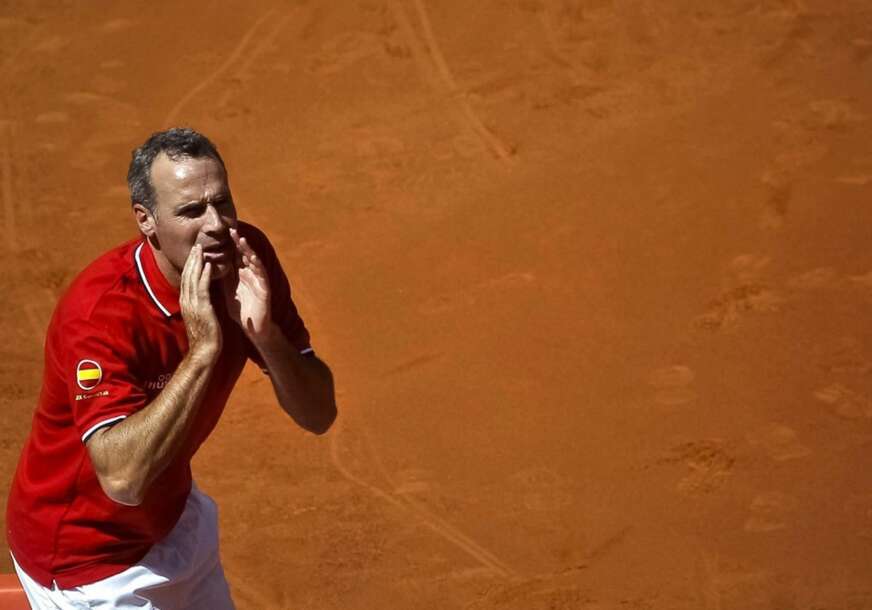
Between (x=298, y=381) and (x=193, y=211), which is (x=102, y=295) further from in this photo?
(x=298, y=381)

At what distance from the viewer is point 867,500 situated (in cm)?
651

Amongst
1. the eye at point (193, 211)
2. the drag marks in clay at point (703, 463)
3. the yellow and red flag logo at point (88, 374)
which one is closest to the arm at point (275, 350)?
the eye at point (193, 211)

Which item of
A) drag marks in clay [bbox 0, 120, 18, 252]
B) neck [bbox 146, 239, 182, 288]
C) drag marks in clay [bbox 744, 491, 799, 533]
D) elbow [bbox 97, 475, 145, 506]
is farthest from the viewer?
drag marks in clay [bbox 0, 120, 18, 252]

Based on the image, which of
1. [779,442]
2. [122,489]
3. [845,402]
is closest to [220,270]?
[122,489]

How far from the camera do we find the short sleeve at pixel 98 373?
3438mm

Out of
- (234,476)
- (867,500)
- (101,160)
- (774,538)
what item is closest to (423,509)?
(234,476)

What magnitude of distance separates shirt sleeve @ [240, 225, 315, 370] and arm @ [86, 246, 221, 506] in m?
0.40

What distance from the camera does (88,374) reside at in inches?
137

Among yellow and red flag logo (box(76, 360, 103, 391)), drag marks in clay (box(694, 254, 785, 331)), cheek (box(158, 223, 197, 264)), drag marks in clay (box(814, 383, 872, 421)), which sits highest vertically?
cheek (box(158, 223, 197, 264))

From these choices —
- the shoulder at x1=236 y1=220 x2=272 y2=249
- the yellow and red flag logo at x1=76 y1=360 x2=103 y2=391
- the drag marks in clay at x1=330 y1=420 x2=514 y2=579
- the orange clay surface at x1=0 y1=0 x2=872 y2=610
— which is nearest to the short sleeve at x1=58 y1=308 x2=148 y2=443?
the yellow and red flag logo at x1=76 y1=360 x2=103 y2=391

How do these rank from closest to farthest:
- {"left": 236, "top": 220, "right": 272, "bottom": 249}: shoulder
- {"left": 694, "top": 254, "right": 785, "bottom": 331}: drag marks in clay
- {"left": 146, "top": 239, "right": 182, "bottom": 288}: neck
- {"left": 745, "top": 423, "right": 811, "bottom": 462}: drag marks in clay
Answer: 1. {"left": 146, "top": 239, "right": 182, "bottom": 288}: neck
2. {"left": 236, "top": 220, "right": 272, "bottom": 249}: shoulder
3. {"left": 745, "top": 423, "right": 811, "bottom": 462}: drag marks in clay
4. {"left": 694, "top": 254, "right": 785, "bottom": 331}: drag marks in clay

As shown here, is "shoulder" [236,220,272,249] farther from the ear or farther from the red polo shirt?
the ear

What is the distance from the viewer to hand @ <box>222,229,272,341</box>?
146 inches

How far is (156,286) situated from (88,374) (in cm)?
38
